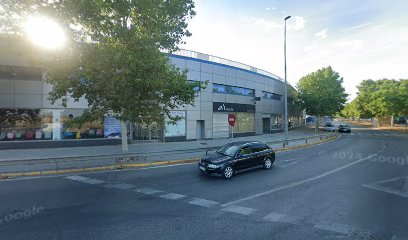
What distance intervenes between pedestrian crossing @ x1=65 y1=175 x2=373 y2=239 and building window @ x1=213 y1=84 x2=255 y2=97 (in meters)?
18.5

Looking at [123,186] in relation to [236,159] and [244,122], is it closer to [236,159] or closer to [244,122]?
[236,159]

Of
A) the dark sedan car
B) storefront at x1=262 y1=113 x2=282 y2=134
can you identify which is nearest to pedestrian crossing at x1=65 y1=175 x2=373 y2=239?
the dark sedan car

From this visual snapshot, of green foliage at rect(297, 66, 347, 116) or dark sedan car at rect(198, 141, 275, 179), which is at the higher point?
green foliage at rect(297, 66, 347, 116)

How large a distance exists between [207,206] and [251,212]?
4.27 feet

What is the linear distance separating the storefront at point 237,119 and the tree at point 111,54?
12933mm

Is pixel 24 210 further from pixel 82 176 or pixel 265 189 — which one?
pixel 265 189

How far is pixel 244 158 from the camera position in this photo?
35.2ft

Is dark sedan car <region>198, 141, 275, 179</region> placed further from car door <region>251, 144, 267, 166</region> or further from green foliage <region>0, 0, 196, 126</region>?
green foliage <region>0, 0, 196, 126</region>

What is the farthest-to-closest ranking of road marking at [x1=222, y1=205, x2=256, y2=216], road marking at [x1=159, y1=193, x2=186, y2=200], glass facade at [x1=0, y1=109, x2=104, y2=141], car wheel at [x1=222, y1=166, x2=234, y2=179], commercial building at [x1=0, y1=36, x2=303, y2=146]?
glass facade at [x1=0, y1=109, x2=104, y2=141]
commercial building at [x1=0, y1=36, x2=303, y2=146]
car wheel at [x1=222, y1=166, x2=234, y2=179]
road marking at [x1=159, y1=193, x2=186, y2=200]
road marking at [x1=222, y1=205, x2=256, y2=216]

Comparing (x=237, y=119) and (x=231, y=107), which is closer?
(x=231, y=107)

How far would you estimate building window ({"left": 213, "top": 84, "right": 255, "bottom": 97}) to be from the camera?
25.9 m

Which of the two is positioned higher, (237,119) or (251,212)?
(237,119)

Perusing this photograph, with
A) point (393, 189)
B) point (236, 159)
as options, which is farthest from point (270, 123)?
point (393, 189)

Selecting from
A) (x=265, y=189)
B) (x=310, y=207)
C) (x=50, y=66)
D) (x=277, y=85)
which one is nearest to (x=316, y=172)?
(x=265, y=189)
